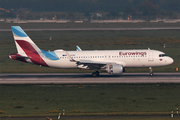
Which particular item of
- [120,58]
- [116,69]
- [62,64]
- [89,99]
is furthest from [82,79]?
[89,99]

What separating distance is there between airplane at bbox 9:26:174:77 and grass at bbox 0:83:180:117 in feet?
26.5

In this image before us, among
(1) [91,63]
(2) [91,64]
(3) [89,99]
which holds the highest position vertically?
(1) [91,63]

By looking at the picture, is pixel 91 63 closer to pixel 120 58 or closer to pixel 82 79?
pixel 82 79

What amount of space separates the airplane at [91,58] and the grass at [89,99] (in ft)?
26.5

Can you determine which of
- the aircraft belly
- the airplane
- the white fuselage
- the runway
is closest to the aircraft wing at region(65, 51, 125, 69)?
the airplane

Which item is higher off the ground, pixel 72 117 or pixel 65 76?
pixel 65 76

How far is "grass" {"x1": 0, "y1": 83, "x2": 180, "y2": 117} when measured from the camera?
27969 millimetres

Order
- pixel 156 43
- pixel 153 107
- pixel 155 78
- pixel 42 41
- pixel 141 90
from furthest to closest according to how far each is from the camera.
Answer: pixel 42 41
pixel 156 43
pixel 155 78
pixel 141 90
pixel 153 107

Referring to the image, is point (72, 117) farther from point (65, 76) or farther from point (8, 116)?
point (65, 76)

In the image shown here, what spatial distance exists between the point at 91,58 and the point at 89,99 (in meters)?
17.3

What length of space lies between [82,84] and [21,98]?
1099cm

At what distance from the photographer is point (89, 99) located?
3303cm

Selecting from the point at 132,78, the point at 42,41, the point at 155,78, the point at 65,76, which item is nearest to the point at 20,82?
the point at 65,76

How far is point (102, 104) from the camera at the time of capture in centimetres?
3066
